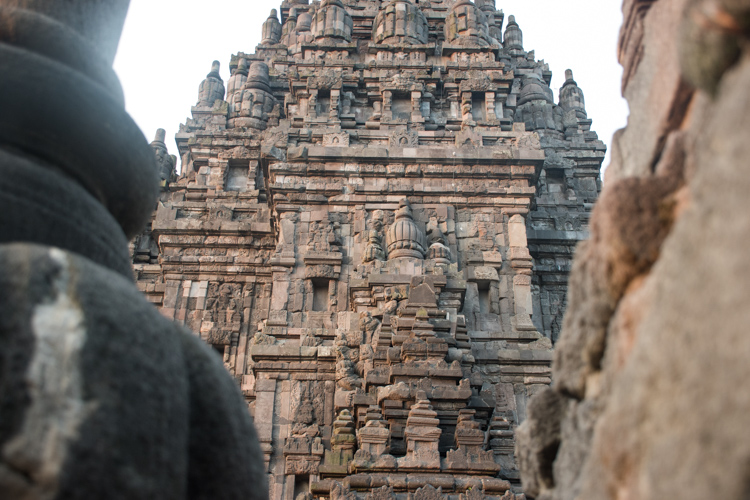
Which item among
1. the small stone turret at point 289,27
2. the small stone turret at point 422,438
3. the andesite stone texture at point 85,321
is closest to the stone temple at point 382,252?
the small stone turret at point 422,438

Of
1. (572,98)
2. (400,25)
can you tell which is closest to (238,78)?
(400,25)

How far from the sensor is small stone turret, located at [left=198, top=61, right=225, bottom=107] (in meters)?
22.6

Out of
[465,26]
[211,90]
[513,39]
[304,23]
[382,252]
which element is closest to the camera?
[382,252]

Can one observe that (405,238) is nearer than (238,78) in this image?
Yes

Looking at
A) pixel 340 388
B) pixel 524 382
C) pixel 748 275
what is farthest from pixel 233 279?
pixel 748 275

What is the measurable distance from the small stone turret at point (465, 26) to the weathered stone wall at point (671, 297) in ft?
50.0

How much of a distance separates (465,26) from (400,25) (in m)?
1.56

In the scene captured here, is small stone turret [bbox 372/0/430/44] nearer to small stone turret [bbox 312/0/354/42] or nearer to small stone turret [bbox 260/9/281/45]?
small stone turret [bbox 312/0/354/42]

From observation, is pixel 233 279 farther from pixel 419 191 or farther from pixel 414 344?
pixel 414 344

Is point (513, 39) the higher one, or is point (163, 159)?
point (513, 39)

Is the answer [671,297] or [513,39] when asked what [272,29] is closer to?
[513,39]

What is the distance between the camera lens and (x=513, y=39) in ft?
79.6

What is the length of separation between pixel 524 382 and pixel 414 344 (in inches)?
101

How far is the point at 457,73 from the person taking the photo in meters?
16.3
